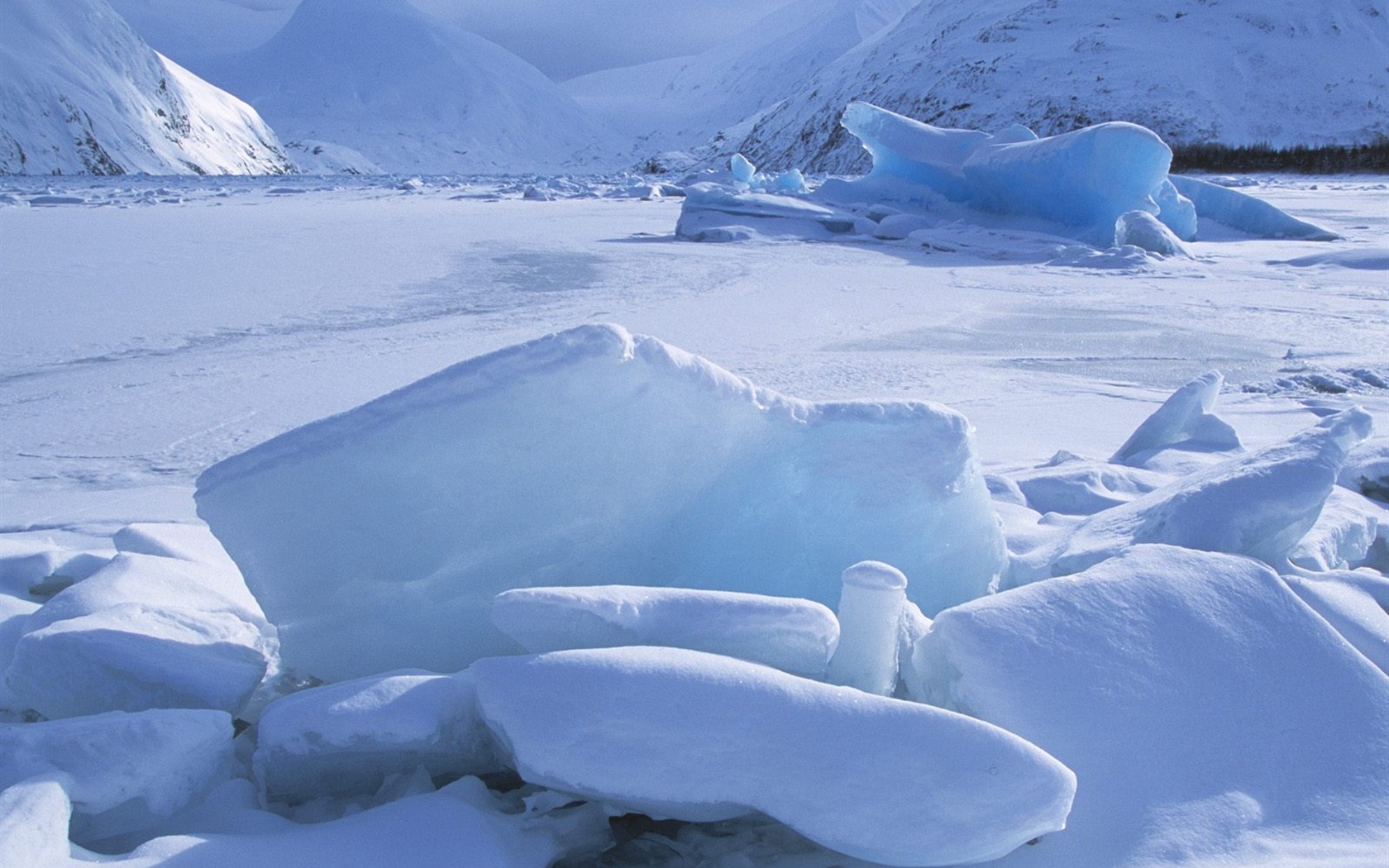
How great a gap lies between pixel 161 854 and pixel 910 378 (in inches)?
128

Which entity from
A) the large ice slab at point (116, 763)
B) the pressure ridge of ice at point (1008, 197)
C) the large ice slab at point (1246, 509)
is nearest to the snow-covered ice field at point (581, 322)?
the pressure ridge of ice at point (1008, 197)

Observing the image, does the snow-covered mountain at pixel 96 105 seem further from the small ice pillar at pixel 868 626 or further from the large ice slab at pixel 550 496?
the small ice pillar at pixel 868 626

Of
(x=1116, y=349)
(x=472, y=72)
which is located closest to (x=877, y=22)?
(x=472, y=72)

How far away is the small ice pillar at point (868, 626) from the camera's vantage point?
1.37 meters

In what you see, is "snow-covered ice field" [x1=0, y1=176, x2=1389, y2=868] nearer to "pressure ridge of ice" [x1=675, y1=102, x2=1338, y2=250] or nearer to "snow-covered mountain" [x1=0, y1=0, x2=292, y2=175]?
"pressure ridge of ice" [x1=675, y1=102, x2=1338, y2=250]

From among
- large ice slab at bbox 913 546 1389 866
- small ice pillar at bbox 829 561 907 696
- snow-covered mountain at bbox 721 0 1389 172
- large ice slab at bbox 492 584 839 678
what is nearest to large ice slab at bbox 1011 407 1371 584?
large ice slab at bbox 913 546 1389 866

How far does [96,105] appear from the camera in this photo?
126 feet

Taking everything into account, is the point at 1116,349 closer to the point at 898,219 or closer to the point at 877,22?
the point at 898,219

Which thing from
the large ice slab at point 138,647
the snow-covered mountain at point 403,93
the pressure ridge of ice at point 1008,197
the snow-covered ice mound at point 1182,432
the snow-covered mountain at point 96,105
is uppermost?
the snow-covered mountain at point 403,93

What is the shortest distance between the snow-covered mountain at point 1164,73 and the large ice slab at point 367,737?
3618cm

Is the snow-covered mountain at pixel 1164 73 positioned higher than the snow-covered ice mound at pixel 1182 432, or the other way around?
the snow-covered mountain at pixel 1164 73

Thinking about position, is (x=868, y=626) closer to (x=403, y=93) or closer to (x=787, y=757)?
(x=787, y=757)

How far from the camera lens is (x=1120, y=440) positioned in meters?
3.30

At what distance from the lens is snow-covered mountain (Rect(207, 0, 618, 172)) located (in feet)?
231
